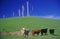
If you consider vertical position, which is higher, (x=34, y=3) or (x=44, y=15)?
(x=34, y=3)

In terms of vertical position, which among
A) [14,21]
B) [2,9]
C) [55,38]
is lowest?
[55,38]

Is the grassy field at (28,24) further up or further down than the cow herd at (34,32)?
further up

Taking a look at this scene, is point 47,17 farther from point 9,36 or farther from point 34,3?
point 9,36

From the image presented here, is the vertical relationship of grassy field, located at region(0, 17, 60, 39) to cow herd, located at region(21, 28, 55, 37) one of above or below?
above

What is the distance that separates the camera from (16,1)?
2750 mm

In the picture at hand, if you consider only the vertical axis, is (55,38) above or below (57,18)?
below

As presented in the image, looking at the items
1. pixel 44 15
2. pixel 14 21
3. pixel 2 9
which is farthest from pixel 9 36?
pixel 44 15

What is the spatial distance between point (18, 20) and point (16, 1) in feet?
0.90

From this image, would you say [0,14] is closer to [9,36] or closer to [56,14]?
[9,36]

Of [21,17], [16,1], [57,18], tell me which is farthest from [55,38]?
Answer: [16,1]

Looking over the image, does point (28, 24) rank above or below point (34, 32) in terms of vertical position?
above

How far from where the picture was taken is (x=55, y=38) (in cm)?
267

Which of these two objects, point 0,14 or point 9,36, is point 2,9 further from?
point 9,36

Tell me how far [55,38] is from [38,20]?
13.7 inches
